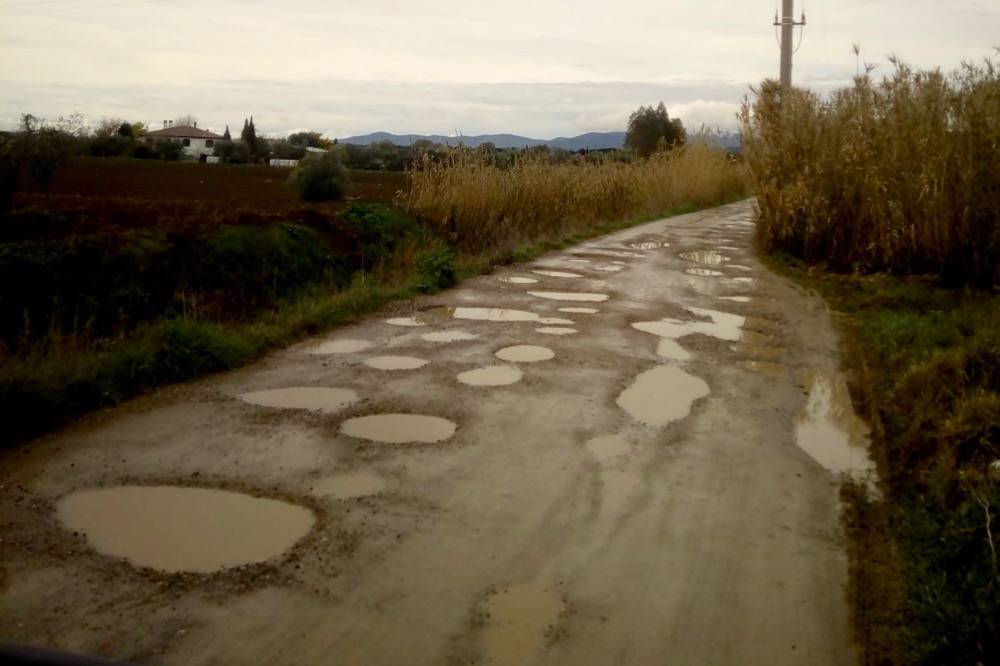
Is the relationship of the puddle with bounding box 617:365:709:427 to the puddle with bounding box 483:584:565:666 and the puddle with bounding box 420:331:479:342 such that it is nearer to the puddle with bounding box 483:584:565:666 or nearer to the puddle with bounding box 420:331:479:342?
the puddle with bounding box 420:331:479:342

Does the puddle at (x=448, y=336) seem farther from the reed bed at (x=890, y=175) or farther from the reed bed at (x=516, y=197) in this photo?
the reed bed at (x=516, y=197)

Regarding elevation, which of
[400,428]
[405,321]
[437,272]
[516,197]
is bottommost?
[400,428]

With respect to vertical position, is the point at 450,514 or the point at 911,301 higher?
the point at 911,301

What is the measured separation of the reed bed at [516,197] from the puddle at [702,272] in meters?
2.40

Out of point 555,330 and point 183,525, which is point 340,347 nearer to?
point 555,330

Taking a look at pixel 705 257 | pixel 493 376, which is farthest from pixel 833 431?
pixel 705 257

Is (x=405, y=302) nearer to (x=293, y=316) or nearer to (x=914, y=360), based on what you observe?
(x=293, y=316)

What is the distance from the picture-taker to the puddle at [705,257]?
11.4m

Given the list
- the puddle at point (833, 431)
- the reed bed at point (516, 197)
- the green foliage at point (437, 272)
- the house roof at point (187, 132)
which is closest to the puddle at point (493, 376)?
the puddle at point (833, 431)

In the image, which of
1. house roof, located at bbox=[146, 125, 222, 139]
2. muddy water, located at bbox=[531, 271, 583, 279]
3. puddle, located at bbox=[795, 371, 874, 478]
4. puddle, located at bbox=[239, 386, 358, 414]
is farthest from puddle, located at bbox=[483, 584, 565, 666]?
house roof, located at bbox=[146, 125, 222, 139]

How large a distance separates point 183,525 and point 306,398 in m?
1.69

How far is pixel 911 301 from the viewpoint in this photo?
770cm

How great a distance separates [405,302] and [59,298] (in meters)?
3.03

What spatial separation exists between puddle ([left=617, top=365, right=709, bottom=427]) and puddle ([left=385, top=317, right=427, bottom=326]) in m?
2.12
